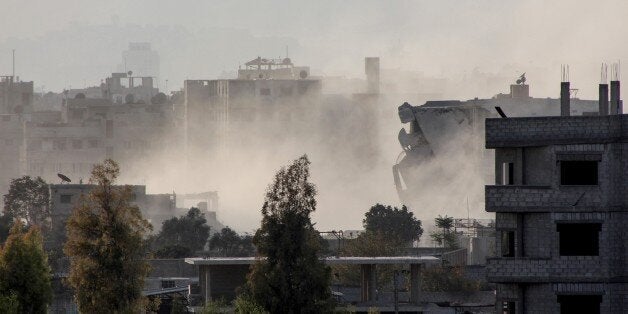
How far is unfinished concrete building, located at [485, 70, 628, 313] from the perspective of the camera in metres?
48.9

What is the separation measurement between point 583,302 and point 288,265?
8492 millimetres

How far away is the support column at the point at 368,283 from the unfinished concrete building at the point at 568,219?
22290 millimetres

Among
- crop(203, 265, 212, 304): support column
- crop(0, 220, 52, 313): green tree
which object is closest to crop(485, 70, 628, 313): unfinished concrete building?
crop(0, 220, 52, 313): green tree

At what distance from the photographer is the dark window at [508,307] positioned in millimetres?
49500

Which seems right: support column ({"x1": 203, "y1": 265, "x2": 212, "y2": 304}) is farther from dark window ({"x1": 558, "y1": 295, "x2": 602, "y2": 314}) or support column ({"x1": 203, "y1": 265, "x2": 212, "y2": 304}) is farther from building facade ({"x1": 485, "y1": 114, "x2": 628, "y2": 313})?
dark window ({"x1": 558, "y1": 295, "x2": 602, "y2": 314})

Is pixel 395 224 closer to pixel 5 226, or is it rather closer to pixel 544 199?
pixel 5 226

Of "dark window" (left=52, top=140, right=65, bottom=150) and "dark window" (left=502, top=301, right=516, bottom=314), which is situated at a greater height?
"dark window" (left=52, top=140, right=65, bottom=150)

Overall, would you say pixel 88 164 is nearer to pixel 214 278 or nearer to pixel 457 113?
pixel 457 113

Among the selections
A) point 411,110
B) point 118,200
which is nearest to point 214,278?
point 118,200

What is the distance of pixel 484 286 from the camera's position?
88.4 metres

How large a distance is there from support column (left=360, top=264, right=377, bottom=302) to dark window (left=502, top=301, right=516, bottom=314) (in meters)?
21.7

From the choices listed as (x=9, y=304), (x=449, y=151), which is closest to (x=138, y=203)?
(x=449, y=151)

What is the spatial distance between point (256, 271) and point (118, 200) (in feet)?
14.5

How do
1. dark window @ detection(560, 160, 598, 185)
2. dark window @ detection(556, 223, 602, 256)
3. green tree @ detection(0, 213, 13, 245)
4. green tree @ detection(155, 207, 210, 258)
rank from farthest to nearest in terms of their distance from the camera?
green tree @ detection(155, 207, 210, 258), green tree @ detection(0, 213, 13, 245), dark window @ detection(560, 160, 598, 185), dark window @ detection(556, 223, 602, 256)
